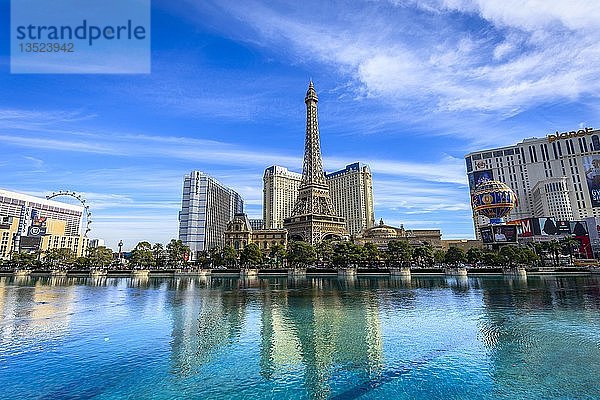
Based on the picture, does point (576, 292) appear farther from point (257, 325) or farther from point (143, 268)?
point (143, 268)

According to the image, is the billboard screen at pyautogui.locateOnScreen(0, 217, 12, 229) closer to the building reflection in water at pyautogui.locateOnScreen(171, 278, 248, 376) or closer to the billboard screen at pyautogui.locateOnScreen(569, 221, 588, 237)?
the building reflection in water at pyautogui.locateOnScreen(171, 278, 248, 376)

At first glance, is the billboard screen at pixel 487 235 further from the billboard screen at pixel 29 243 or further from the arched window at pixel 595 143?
the billboard screen at pixel 29 243

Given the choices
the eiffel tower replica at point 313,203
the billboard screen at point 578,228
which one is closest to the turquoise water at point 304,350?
the billboard screen at point 578,228

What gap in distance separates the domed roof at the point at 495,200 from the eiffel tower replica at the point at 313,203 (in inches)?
2209

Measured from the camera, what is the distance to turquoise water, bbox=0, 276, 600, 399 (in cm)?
1841

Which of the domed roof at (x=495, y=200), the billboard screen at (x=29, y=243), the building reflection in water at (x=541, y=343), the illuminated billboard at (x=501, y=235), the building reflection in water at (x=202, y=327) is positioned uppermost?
the domed roof at (x=495, y=200)

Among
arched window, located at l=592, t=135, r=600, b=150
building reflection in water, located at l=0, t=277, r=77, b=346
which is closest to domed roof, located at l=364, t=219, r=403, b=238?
arched window, located at l=592, t=135, r=600, b=150

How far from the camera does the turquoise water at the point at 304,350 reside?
60.4ft

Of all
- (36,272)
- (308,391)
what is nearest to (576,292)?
(308,391)

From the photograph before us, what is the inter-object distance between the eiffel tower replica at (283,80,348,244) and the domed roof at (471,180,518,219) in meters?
56.1

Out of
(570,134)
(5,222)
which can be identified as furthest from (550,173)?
(5,222)

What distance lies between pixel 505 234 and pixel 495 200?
1177cm

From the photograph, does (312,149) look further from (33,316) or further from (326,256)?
(33,316)

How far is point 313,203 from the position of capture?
14750 centimetres
